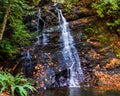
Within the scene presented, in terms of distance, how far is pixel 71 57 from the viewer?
44.4 feet

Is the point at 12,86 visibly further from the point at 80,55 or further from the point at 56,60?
the point at 80,55

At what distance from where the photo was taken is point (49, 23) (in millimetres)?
15289

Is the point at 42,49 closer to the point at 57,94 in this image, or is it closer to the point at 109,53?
the point at 109,53

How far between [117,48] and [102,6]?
2.96 metres

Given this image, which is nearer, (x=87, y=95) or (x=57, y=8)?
(x=87, y=95)

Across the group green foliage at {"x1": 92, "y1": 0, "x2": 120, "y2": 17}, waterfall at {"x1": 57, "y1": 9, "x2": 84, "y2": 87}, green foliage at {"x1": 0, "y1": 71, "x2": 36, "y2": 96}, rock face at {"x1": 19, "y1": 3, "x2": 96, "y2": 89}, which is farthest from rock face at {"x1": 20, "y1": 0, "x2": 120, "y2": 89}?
green foliage at {"x1": 0, "y1": 71, "x2": 36, "y2": 96}

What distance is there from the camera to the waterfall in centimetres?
1255

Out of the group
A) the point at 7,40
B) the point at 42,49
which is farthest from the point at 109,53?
→ the point at 7,40

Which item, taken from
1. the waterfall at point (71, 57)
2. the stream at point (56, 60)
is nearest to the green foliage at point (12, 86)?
the stream at point (56, 60)

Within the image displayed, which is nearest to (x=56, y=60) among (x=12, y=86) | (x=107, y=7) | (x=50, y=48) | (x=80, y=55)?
(x=50, y=48)

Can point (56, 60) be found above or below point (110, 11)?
below

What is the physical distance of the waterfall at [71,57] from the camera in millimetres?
12547

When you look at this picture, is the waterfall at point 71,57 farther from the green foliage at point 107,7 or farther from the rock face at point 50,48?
the green foliage at point 107,7

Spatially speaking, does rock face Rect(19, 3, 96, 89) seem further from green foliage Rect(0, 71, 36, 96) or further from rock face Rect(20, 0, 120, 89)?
green foliage Rect(0, 71, 36, 96)
